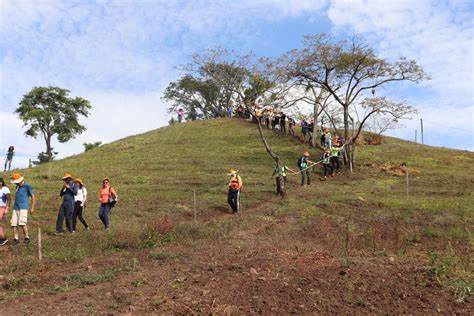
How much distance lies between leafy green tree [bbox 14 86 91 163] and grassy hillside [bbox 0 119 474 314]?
22.0m

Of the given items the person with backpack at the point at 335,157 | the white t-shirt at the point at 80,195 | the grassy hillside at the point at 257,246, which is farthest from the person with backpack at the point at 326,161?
the white t-shirt at the point at 80,195

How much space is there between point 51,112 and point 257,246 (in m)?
42.3

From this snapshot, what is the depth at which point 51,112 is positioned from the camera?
47.1 meters

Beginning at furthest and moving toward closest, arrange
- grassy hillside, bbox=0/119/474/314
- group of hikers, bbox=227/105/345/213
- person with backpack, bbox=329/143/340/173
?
person with backpack, bbox=329/143/340/173
group of hikers, bbox=227/105/345/213
grassy hillside, bbox=0/119/474/314

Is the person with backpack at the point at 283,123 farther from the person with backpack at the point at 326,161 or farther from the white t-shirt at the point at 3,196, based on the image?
the white t-shirt at the point at 3,196

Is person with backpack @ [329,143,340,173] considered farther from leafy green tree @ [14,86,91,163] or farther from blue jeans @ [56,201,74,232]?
leafy green tree @ [14,86,91,163]

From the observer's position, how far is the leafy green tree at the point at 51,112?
152 feet

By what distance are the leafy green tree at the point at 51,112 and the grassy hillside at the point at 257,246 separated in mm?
22042

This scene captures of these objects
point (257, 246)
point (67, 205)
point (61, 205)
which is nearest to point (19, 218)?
point (61, 205)

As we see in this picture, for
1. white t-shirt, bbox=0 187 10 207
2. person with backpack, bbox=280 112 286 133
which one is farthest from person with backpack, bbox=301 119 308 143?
white t-shirt, bbox=0 187 10 207

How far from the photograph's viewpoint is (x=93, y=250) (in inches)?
417

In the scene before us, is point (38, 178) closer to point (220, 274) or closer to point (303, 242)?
point (303, 242)

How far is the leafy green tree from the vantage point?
46375 millimetres

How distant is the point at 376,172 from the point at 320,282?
20.5 m
